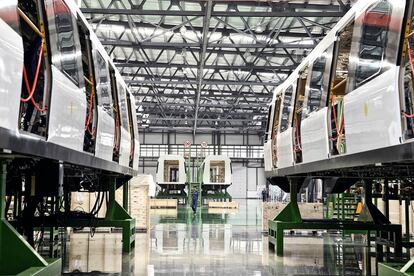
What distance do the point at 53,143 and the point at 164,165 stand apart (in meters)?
24.3

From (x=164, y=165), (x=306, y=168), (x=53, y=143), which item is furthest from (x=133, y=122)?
(x=164, y=165)

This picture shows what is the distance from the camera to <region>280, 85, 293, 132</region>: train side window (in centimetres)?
860

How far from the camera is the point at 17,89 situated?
3.07 meters

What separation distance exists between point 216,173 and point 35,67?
24780 millimetres

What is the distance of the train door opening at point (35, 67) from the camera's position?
402 cm

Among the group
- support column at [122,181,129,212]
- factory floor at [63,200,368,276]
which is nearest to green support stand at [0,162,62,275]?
factory floor at [63,200,368,276]

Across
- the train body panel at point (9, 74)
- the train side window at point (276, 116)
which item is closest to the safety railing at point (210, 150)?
the train side window at point (276, 116)

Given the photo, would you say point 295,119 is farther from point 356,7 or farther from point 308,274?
point 356,7

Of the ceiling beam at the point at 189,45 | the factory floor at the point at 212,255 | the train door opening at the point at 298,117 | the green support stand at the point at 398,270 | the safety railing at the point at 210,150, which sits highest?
the ceiling beam at the point at 189,45

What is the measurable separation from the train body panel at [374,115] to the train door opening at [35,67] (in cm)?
256

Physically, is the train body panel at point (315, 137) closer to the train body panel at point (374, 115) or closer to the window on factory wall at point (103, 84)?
the train body panel at point (374, 115)

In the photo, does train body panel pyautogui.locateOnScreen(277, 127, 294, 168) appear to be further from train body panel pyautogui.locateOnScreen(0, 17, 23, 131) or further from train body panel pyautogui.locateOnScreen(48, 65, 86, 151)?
train body panel pyautogui.locateOnScreen(0, 17, 23, 131)

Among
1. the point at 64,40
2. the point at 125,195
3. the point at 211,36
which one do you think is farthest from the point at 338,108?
the point at 211,36

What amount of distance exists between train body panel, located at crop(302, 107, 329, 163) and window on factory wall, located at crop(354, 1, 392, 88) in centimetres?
136
